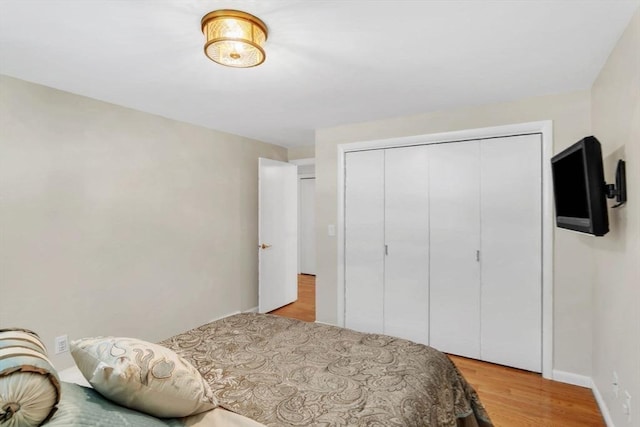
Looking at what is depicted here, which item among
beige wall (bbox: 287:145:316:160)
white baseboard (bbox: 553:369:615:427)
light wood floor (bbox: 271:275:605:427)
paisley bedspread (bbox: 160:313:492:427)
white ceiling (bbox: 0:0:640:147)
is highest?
white ceiling (bbox: 0:0:640:147)

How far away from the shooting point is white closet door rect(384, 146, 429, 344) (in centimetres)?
319

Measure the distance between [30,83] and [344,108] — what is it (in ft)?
7.73

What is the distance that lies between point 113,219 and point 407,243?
8.83 ft

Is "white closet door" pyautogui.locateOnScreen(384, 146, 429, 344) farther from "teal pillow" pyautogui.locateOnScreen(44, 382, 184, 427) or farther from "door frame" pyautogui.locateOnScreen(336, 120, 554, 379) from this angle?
"teal pillow" pyautogui.locateOnScreen(44, 382, 184, 427)

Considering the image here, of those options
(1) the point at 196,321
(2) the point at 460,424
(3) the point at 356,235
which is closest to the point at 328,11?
(2) the point at 460,424

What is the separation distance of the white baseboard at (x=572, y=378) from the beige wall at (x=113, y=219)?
3.20 meters

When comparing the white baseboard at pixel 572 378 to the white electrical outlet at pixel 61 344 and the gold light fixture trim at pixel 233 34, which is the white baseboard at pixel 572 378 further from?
the white electrical outlet at pixel 61 344

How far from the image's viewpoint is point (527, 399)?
7.82ft

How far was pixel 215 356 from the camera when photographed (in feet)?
5.52

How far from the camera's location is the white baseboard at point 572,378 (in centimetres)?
251

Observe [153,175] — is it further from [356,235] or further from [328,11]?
[328,11]

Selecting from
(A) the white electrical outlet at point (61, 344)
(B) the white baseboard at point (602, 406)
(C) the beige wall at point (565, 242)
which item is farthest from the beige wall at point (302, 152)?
(B) the white baseboard at point (602, 406)

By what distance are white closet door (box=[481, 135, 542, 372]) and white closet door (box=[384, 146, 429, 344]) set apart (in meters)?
0.52

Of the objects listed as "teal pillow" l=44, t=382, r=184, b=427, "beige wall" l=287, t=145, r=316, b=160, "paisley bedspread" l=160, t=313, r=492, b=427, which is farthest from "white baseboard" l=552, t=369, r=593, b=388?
"beige wall" l=287, t=145, r=316, b=160
